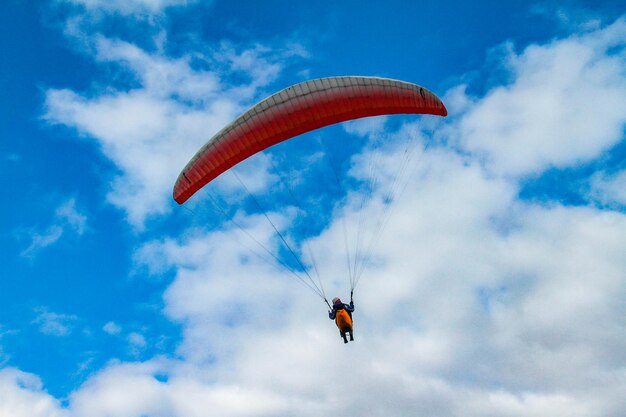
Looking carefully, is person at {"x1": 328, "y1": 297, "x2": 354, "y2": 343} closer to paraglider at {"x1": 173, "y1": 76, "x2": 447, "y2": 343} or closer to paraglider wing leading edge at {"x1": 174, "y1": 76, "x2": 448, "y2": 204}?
paraglider at {"x1": 173, "y1": 76, "x2": 447, "y2": 343}

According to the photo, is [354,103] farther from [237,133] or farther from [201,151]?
[201,151]

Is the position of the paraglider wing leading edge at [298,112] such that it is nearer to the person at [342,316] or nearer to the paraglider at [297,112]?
the paraglider at [297,112]

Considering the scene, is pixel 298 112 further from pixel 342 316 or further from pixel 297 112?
pixel 342 316

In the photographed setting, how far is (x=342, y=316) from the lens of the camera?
24.0 m

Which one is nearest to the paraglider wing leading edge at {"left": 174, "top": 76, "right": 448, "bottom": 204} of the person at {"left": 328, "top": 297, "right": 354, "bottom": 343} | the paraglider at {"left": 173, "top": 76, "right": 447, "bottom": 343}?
the paraglider at {"left": 173, "top": 76, "right": 447, "bottom": 343}

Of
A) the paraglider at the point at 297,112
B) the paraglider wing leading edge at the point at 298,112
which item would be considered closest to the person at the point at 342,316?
the paraglider at the point at 297,112

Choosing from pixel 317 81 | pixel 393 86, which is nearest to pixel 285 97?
pixel 317 81

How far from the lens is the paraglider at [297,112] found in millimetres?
21719

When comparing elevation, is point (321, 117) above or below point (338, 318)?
above

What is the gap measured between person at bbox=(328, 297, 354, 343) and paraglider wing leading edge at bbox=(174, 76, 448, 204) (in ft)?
25.6

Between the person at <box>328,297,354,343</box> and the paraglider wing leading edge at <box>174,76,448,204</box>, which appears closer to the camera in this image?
the paraglider wing leading edge at <box>174,76,448,204</box>

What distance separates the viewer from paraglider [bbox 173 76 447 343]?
21.7 metres

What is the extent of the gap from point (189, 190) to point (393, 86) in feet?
32.1

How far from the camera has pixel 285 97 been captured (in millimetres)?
21609
